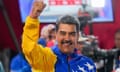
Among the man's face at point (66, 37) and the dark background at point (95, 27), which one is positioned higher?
the man's face at point (66, 37)

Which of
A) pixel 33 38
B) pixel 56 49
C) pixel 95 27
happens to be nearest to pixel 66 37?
pixel 56 49

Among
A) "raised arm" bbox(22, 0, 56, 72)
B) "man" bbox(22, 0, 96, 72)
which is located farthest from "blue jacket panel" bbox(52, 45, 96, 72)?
"raised arm" bbox(22, 0, 56, 72)

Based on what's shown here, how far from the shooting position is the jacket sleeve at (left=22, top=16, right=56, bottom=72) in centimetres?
237

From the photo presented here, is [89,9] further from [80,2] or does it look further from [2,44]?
[2,44]

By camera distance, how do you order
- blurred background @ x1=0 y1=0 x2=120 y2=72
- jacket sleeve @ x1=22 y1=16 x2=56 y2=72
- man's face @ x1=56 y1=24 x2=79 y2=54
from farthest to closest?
blurred background @ x1=0 y1=0 x2=120 y2=72 < man's face @ x1=56 y1=24 x2=79 y2=54 < jacket sleeve @ x1=22 y1=16 x2=56 y2=72

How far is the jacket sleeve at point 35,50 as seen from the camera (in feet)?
7.78

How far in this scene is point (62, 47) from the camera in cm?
257

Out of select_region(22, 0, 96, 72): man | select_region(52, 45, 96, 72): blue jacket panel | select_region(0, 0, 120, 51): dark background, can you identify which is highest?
select_region(22, 0, 96, 72): man

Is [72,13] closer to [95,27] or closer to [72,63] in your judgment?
[95,27]

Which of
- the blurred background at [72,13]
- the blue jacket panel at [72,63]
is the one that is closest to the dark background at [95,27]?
the blurred background at [72,13]

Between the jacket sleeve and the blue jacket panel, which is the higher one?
the jacket sleeve

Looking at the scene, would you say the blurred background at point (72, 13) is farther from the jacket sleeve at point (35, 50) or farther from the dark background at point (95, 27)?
the jacket sleeve at point (35, 50)

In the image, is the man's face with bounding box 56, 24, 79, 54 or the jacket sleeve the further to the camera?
the man's face with bounding box 56, 24, 79, 54

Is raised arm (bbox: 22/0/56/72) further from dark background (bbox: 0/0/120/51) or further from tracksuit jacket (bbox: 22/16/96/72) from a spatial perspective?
dark background (bbox: 0/0/120/51)
